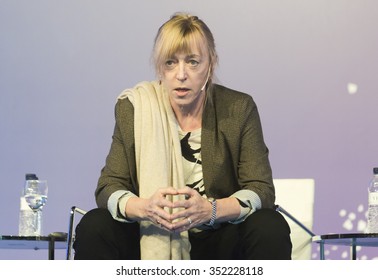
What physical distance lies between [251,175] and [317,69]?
2.04m

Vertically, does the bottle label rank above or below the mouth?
below

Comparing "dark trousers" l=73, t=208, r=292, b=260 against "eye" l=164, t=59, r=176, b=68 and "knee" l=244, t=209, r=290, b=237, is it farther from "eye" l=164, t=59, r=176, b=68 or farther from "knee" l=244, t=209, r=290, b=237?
"eye" l=164, t=59, r=176, b=68

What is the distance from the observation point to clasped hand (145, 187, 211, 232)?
194 cm

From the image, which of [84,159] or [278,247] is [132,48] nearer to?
[84,159]

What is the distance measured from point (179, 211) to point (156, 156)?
19cm

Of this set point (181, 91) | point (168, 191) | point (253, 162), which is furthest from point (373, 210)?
point (168, 191)

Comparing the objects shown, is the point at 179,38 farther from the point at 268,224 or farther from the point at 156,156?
the point at 268,224

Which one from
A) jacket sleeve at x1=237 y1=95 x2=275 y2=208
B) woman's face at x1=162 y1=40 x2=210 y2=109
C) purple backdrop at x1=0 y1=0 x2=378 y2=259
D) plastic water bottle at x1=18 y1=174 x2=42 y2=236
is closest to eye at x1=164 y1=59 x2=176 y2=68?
woman's face at x1=162 y1=40 x2=210 y2=109

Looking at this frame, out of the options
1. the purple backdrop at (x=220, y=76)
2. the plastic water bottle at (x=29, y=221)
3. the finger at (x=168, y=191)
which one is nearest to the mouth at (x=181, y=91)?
the finger at (x=168, y=191)

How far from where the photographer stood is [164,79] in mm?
2164

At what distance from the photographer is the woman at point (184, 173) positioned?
1.95 meters

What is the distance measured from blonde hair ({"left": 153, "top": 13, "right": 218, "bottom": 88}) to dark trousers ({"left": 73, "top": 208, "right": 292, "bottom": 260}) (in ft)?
1.40

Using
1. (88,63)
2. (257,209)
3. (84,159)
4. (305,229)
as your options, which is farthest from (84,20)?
(257,209)

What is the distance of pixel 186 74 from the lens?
2125mm
